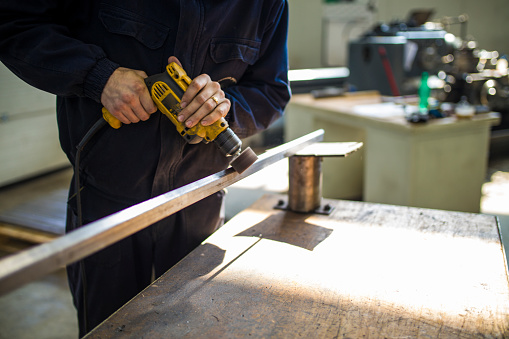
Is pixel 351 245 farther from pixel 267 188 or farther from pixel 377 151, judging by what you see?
pixel 267 188

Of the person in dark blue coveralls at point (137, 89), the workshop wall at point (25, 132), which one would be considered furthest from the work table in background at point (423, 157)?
the workshop wall at point (25, 132)

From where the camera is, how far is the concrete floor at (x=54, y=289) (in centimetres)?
190

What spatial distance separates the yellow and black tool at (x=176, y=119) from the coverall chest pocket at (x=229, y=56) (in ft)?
0.42

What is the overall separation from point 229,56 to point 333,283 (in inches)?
21.1

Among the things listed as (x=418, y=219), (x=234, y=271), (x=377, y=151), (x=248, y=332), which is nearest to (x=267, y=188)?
(x=377, y=151)

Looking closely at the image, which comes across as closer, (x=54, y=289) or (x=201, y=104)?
(x=201, y=104)

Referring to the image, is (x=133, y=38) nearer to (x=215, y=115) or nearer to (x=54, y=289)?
(x=215, y=115)

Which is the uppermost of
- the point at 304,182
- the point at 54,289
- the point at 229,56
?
the point at 229,56

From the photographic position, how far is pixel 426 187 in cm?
215

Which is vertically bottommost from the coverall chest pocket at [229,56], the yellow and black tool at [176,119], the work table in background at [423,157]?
the work table in background at [423,157]

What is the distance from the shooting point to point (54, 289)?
220cm

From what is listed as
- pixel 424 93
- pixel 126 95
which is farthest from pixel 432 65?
pixel 126 95

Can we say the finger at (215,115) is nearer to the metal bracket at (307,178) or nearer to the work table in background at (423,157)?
the metal bracket at (307,178)

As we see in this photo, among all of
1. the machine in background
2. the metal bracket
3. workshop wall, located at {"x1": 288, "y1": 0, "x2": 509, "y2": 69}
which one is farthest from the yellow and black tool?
workshop wall, located at {"x1": 288, "y1": 0, "x2": 509, "y2": 69}
